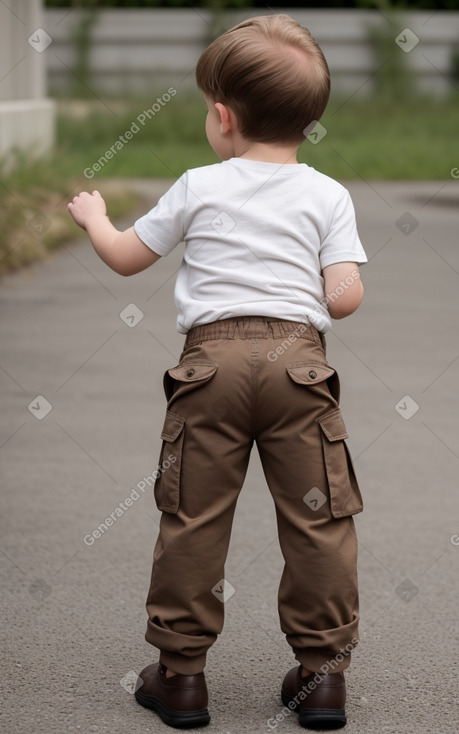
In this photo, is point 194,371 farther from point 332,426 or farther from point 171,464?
point 332,426

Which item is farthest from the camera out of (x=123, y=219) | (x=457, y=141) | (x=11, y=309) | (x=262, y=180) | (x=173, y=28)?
(x=173, y=28)

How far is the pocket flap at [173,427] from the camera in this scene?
2498mm

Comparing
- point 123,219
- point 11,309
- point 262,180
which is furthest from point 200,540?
point 123,219

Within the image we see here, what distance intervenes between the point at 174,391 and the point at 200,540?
0.32 meters

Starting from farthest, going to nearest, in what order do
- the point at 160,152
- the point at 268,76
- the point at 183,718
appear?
the point at 160,152
the point at 183,718
the point at 268,76

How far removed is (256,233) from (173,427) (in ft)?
1.45

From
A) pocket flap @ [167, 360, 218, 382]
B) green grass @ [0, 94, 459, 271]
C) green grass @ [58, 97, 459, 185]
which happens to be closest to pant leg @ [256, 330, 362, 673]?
pocket flap @ [167, 360, 218, 382]

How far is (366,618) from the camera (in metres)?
3.17

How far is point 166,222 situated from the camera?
8.25 ft

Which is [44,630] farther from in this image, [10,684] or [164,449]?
[164,449]

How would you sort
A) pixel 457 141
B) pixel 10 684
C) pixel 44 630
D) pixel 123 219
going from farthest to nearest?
pixel 457 141 < pixel 123 219 < pixel 44 630 < pixel 10 684

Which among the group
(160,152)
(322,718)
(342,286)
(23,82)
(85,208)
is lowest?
(160,152)

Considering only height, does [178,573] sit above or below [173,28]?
above

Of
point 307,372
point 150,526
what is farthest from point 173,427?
point 150,526
